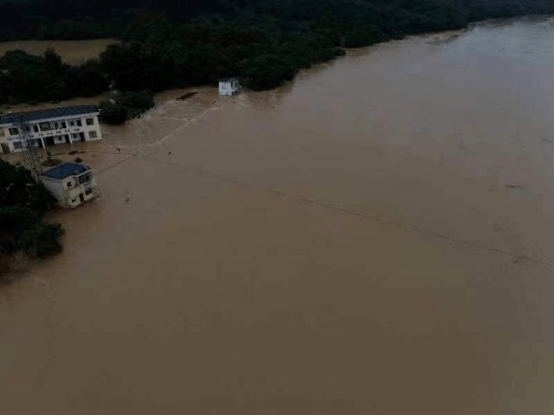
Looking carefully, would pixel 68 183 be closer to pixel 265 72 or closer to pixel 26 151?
pixel 26 151

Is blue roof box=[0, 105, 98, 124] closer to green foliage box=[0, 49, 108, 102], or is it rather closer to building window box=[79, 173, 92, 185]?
building window box=[79, 173, 92, 185]

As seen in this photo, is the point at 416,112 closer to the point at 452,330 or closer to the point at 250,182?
the point at 250,182

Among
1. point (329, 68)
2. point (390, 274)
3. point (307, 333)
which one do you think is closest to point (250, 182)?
point (390, 274)

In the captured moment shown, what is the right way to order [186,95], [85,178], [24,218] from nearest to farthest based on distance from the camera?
[24,218], [85,178], [186,95]

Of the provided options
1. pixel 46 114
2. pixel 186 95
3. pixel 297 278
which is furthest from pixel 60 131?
pixel 297 278

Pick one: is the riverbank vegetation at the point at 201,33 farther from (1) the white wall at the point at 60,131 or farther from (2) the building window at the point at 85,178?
(2) the building window at the point at 85,178

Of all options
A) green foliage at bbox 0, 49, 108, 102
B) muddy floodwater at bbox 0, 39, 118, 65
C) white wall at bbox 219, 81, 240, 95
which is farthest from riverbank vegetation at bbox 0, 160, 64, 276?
muddy floodwater at bbox 0, 39, 118, 65
